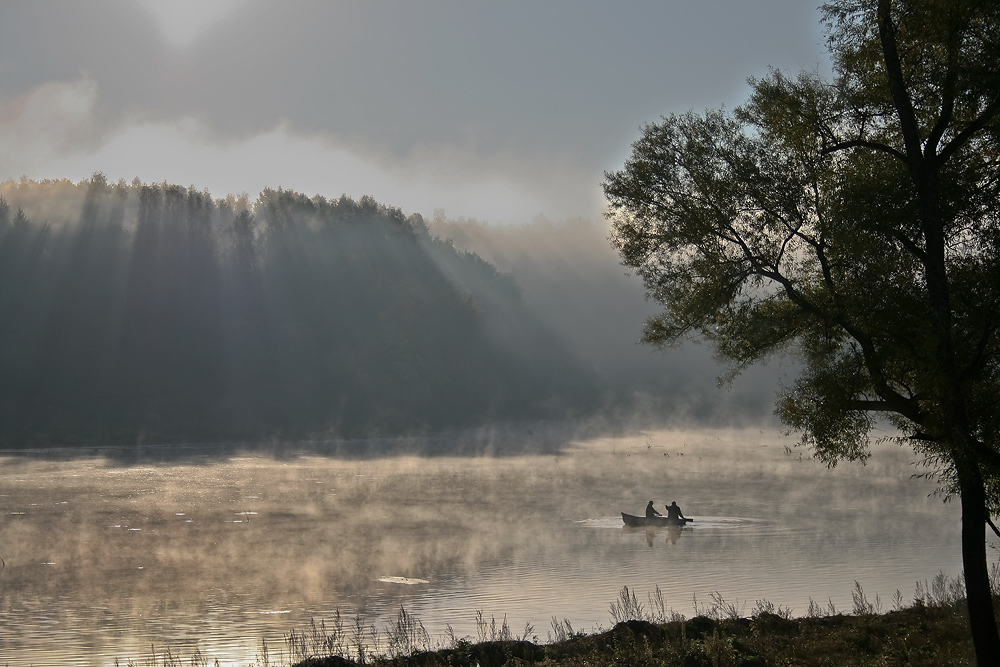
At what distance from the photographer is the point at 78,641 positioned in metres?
19.3

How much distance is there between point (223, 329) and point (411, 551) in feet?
427

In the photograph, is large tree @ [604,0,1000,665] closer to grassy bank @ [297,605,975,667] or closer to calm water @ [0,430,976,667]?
grassy bank @ [297,605,975,667]

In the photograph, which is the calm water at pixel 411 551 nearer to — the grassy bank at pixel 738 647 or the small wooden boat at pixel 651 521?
the small wooden boat at pixel 651 521

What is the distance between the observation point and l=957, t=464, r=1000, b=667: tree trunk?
13.4 meters

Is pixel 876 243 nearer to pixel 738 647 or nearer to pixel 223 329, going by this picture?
pixel 738 647

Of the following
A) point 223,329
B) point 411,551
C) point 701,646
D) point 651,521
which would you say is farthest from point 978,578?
point 223,329

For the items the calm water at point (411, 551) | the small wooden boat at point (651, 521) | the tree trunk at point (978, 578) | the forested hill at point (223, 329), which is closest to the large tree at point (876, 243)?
the tree trunk at point (978, 578)

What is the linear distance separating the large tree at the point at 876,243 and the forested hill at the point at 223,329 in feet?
329

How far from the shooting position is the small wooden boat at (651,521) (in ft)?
124

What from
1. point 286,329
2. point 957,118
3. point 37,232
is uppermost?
point 37,232

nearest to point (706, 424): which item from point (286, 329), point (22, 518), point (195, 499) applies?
point (286, 329)

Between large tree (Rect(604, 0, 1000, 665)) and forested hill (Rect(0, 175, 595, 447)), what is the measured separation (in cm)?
10019

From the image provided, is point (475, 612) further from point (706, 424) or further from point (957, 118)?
point (706, 424)

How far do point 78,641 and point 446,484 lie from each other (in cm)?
3877
